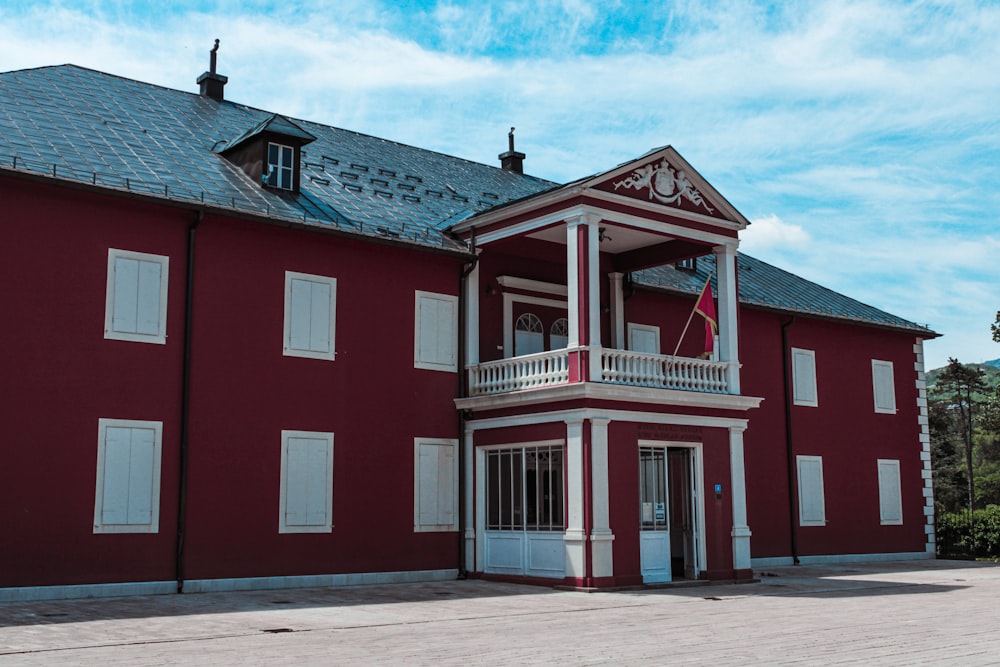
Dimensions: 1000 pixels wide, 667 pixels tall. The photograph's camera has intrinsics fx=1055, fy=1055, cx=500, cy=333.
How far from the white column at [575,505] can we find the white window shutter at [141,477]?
6995 millimetres

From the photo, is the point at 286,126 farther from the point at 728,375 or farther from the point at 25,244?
the point at 728,375

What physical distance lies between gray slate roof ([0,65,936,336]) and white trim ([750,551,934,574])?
6186 mm

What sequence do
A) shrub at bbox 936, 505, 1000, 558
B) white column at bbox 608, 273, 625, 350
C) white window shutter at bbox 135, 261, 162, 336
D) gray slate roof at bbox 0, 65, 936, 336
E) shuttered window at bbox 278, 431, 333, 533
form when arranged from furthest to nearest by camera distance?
A: shrub at bbox 936, 505, 1000, 558 → white column at bbox 608, 273, 625, 350 → shuttered window at bbox 278, 431, 333, 533 → gray slate roof at bbox 0, 65, 936, 336 → white window shutter at bbox 135, 261, 162, 336

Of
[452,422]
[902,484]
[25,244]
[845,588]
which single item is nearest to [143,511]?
[25,244]

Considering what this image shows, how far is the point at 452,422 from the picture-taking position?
67.9 ft

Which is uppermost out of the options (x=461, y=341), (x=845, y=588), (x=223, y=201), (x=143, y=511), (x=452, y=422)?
(x=223, y=201)

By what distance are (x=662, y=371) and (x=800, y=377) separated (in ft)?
27.9

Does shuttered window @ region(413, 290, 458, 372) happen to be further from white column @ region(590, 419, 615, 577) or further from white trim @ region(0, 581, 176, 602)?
white trim @ region(0, 581, 176, 602)

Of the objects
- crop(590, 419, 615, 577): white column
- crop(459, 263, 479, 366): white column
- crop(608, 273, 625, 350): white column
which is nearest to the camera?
crop(590, 419, 615, 577): white column

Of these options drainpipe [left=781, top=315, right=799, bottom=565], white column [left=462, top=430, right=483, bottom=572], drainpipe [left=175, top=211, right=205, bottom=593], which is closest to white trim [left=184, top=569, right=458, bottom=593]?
white column [left=462, top=430, right=483, bottom=572]

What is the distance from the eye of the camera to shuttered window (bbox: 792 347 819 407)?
88.4ft

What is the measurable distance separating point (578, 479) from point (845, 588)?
5301mm

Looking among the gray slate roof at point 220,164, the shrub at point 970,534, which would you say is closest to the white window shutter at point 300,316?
the gray slate roof at point 220,164

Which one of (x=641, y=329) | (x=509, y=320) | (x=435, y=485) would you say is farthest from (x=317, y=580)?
(x=641, y=329)
